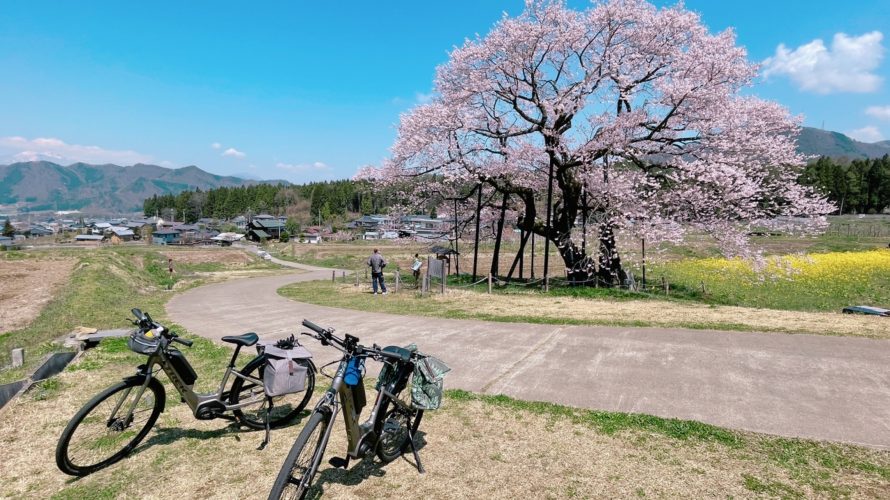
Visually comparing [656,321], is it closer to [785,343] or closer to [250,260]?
[785,343]

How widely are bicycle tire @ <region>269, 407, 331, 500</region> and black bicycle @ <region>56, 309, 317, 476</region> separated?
46.1 inches

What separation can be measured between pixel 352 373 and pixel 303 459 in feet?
2.25

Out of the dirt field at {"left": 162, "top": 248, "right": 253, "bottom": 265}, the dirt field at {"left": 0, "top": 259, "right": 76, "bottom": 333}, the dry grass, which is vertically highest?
the dry grass

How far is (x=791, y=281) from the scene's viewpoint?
66.0 feet

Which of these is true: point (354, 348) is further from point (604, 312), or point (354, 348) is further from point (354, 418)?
point (604, 312)

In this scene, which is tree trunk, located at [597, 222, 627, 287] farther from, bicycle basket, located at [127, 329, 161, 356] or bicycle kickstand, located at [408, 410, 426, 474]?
bicycle basket, located at [127, 329, 161, 356]

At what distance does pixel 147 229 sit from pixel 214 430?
319ft

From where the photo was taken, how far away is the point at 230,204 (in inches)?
5027

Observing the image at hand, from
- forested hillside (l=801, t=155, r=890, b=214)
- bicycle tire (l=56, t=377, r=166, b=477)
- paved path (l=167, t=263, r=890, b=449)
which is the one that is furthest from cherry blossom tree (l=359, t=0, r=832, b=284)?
forested hillside (l=801, t=155, r=890, b=214)

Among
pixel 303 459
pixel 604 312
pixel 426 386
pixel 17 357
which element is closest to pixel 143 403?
pixel 303 459

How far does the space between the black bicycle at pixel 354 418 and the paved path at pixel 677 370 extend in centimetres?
216

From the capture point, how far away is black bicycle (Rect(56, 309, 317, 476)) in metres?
4.16

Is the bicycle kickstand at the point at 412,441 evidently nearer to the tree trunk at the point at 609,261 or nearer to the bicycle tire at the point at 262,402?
the bicycle tire at the point at 262,402

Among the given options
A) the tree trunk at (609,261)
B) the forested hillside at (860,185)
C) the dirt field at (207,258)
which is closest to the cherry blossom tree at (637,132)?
the tree trunk at (609,261)
